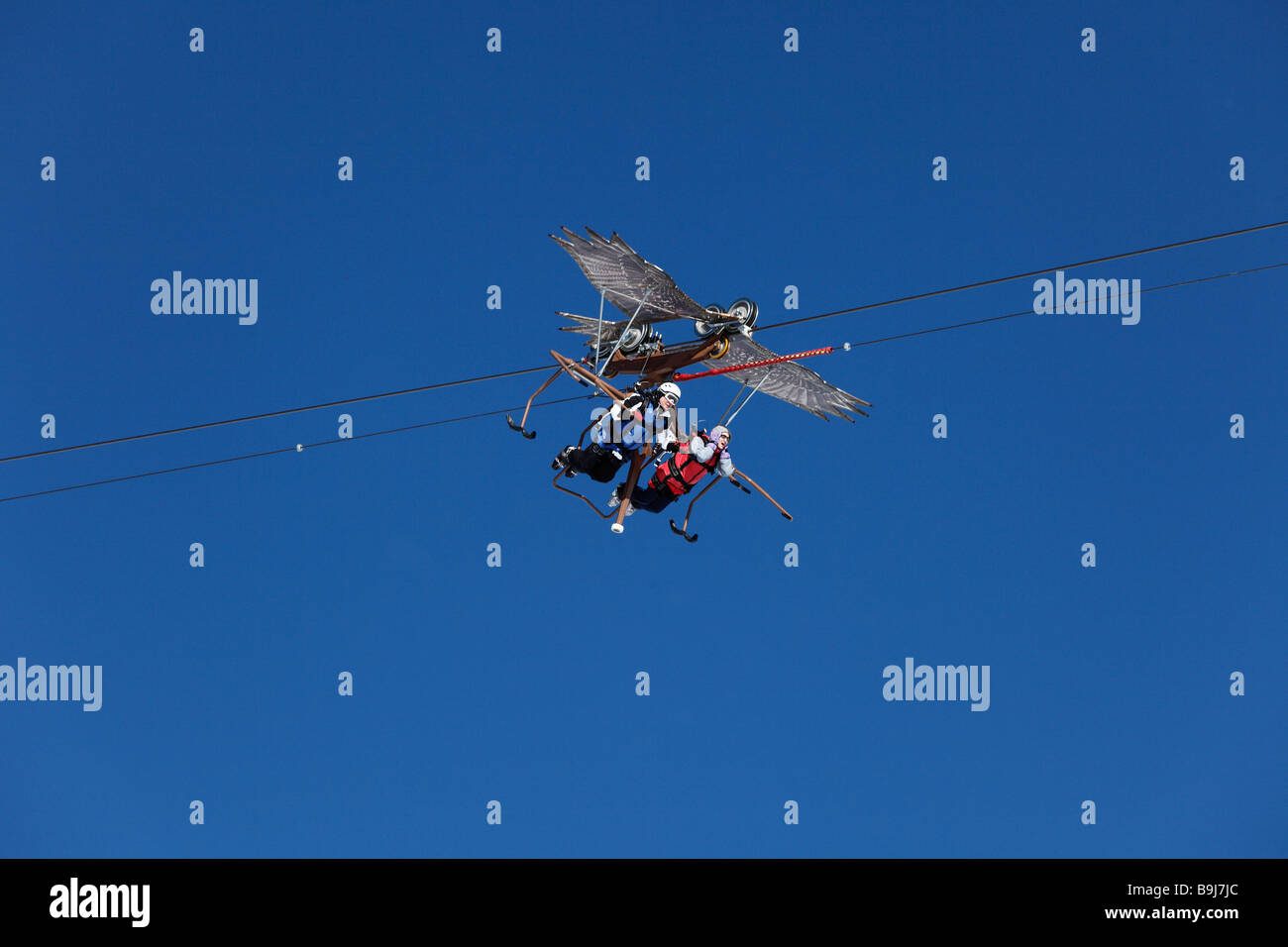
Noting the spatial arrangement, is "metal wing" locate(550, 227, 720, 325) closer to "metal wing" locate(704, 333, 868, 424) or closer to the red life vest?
"metal wing" locate(704, 333, 868, 424)

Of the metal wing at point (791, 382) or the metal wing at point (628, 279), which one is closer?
the metal wing at point (628, 279)

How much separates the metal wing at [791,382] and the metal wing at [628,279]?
114 centimetres

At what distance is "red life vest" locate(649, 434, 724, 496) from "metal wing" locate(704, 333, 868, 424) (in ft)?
7.10

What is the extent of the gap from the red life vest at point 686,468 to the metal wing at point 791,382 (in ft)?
7.10

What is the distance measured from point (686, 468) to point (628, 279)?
243 centimetres

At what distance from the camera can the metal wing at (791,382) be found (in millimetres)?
20328

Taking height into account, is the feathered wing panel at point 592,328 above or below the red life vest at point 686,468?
above

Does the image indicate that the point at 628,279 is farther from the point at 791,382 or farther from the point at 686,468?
the point at 791,382

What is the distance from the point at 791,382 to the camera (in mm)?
21609

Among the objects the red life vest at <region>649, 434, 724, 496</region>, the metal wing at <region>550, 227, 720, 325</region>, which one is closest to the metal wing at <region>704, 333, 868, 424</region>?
the metal wing at <region>550, 227, 720, 325</region>

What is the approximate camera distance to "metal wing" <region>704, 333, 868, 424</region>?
20.3 meters

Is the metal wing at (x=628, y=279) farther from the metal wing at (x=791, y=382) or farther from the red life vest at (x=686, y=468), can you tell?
the red life vest at (x=686, y=468)

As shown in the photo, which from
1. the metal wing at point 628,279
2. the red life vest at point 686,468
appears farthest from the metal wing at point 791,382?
the red life vest at point 686,468

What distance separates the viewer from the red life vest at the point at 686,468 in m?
18.2
